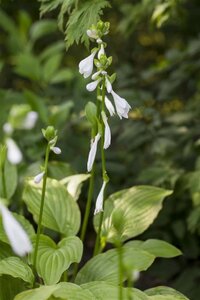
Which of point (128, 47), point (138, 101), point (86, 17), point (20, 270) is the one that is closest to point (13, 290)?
point (20, 270)

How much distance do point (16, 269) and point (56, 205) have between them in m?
0.42

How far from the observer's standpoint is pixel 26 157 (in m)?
2.81

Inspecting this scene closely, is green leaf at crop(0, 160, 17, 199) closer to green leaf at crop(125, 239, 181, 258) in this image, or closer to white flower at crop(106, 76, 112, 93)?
green leaf at crop(125, 239, 181, 258)

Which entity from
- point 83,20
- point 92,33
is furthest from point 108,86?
point 83,20

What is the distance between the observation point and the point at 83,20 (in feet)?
5.73

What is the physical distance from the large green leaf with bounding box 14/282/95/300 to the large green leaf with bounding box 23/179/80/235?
43cm

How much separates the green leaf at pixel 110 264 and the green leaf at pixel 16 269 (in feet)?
0.69

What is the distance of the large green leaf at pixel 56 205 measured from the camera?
1.96m

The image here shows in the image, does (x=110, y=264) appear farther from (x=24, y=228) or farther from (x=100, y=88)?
(x=100, y=88)

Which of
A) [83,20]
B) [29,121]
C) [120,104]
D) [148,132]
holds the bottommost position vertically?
[148,132]

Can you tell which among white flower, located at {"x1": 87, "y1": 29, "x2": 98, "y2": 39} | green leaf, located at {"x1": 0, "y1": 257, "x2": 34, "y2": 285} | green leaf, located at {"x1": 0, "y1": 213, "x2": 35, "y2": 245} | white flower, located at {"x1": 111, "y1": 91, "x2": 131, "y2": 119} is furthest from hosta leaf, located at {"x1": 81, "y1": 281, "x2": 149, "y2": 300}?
white flower, located at {"x1": 87, "y1": 29, "x2": 98, "y2": 39}

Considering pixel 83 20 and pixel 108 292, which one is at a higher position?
pixel 83 20

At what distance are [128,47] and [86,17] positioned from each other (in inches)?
107

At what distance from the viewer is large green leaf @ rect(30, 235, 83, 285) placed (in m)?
1.64
